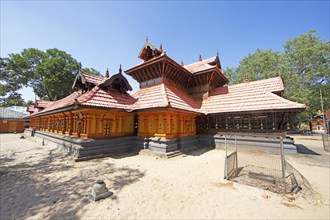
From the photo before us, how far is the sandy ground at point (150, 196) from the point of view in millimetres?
3732

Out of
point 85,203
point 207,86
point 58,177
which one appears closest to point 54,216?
point 85,203

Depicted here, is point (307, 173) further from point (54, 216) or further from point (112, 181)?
point (54, 216)

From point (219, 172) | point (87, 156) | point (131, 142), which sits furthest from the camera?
point (131, 142)

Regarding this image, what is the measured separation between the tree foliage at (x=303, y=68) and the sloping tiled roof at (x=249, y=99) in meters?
13.7

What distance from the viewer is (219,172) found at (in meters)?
6.79

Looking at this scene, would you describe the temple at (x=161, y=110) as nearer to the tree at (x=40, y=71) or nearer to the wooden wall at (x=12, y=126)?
the tree at (x=40, y=71)

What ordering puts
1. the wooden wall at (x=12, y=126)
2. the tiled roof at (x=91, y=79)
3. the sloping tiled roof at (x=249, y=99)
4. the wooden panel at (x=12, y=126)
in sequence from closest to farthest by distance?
the sloping tiled roof at (x=249, y=99) < the tiled roof at (x=91, y=79) < the wooden wall at (x=12, y=126) < the wooden panel at (x=12, y=126)

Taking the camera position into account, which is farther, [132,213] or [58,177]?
[58,177]

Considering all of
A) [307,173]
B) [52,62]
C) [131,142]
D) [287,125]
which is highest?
[52,62]

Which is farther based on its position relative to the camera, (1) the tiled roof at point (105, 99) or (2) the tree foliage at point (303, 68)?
(2) the tree foliage at point (303, 68)

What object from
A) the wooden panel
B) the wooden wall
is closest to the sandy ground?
the wooden wall

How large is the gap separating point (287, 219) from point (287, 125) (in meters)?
10.1

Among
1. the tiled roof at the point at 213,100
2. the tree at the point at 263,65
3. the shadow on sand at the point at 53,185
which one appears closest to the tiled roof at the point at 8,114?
the tiled roof at the point at 213,100

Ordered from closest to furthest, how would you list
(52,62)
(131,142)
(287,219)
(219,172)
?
(287,219) < (219,172) < (131,142) < (52,62)
